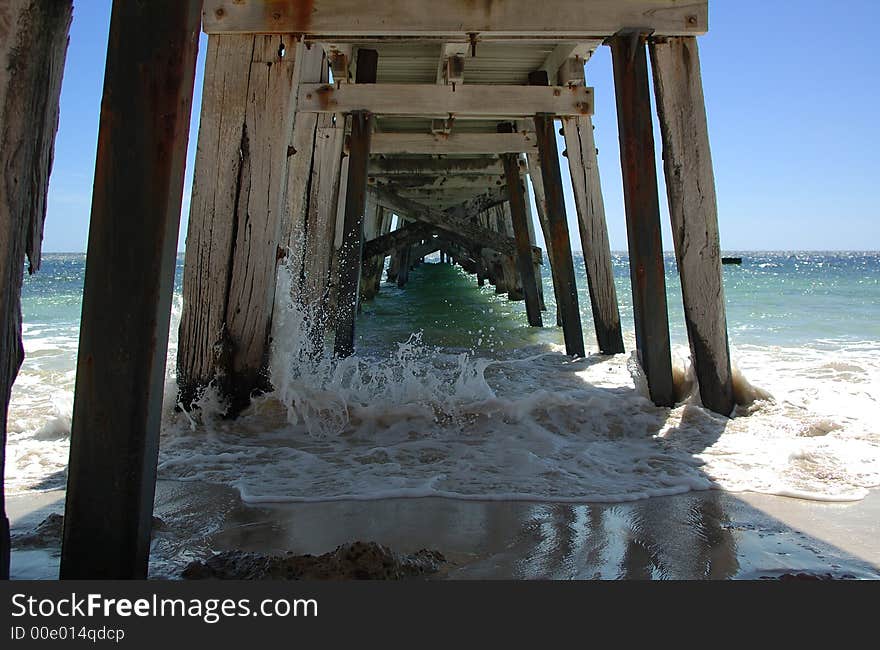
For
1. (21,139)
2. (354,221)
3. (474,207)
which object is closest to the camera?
(21,139)

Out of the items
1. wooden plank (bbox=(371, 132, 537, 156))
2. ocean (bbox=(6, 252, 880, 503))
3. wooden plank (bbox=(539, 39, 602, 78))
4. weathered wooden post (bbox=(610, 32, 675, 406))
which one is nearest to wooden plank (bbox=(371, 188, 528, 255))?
wooden plank (bbox=(371, 132, 537, 156))

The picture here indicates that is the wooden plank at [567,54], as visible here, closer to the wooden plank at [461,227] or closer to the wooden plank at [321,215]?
the wooden plank at [321,215]

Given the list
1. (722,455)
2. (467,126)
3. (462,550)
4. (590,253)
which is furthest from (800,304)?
(462,550)

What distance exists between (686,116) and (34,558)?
12.7 feet

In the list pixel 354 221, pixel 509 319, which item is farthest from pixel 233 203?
pixel 509 319

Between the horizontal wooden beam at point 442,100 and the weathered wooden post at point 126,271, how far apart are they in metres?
4.84

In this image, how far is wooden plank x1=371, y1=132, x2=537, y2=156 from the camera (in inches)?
342

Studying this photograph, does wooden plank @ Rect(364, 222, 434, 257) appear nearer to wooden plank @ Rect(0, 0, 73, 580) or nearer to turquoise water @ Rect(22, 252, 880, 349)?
turquoise water @ Rect(22, 252, 880, 349)

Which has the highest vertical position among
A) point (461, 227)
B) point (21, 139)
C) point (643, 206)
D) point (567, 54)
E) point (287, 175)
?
point (567, 54)

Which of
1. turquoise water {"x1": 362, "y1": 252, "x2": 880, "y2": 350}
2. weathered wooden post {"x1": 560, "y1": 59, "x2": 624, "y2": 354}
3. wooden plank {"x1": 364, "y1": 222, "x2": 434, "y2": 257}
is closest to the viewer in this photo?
weathered wooden post {"x1": 560, "y1": 59, "x2": 624, "y2": 354}

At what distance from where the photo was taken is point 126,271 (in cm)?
162

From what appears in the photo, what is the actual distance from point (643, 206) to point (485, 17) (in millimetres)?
1521

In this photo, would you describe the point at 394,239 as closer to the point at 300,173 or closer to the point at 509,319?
the point at 509,319

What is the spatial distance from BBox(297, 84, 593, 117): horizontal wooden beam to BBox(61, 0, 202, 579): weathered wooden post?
4837mm
